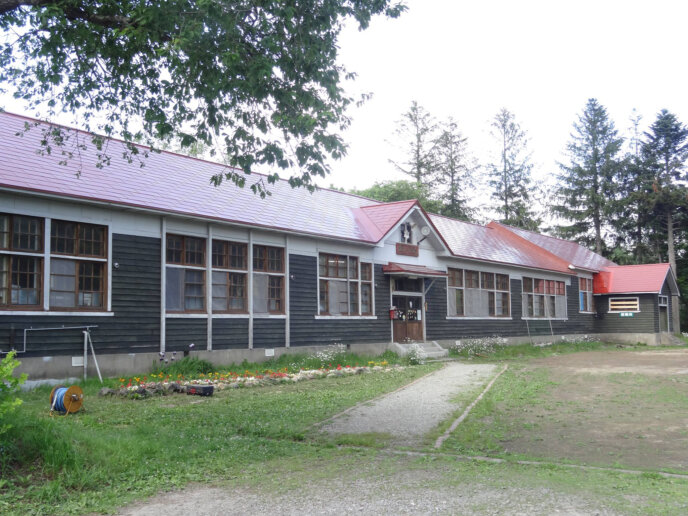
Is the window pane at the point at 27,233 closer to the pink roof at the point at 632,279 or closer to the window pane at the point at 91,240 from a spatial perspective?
the window pane at the point at 91,240

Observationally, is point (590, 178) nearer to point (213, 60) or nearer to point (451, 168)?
point (451, 168)

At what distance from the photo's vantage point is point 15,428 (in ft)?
23.0

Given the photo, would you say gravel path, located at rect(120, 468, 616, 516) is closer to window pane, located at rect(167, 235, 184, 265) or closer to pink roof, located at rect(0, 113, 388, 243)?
pink roof, located at rect(0, 113, 388, 243)

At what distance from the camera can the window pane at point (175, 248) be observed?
1702cm

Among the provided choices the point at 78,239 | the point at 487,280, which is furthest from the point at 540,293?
the point at 78,239

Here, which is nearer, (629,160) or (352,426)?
(352,426)

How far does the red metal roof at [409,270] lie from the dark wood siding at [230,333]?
6.98m

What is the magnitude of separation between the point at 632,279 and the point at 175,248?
32.2 metres

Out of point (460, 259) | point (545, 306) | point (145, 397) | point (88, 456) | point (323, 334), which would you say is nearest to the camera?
point (88, 456)

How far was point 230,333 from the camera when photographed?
1830 centimetres

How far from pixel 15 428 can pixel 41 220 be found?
8.35 metres

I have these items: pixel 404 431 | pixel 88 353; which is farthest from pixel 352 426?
pixel 88 353

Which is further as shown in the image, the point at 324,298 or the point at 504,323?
the point at 504,323

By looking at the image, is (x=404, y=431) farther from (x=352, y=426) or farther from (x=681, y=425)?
(x=681, y=425)
